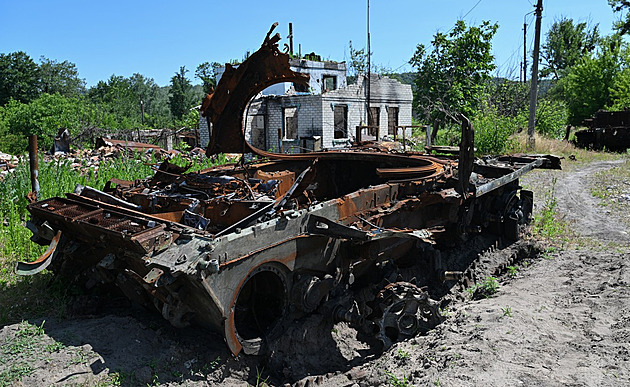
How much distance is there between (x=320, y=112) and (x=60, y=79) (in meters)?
34.3

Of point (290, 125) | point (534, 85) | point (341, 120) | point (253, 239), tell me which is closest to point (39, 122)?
point (290, 125)

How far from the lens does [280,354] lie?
4.30 meters

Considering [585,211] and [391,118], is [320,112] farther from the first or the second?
[585,211]

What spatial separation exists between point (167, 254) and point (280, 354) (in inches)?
57.3

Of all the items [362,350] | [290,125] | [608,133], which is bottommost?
[362,350]

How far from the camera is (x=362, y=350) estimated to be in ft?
15.8

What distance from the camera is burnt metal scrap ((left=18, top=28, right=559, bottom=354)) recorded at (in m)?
3.72

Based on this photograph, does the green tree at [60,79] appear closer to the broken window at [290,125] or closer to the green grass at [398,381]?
the broken window at [290,125]

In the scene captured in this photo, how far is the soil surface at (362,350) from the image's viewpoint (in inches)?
150

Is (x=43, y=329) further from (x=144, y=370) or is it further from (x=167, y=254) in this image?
(x=167, y=254)

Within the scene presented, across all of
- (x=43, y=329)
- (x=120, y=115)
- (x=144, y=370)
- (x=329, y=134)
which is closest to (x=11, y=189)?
(x=43, y=329)

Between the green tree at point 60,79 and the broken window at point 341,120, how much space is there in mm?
28255

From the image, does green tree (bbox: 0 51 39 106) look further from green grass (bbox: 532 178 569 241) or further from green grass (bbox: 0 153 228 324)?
green grass (bbox: 532 178 569 241)

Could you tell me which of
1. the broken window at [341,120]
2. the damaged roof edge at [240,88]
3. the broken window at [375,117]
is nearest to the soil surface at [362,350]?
the damaged roof edge at [240,88]
